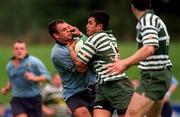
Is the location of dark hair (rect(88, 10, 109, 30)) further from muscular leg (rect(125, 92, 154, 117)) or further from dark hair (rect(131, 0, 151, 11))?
muscular leg (rect(125, 92, 154, 117))

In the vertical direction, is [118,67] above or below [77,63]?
below

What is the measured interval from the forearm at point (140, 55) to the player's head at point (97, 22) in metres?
1.48

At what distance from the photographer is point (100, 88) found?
12664 millimetres

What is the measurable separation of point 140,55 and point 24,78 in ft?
20.6

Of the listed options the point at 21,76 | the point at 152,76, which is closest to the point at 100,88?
the point at 152,76

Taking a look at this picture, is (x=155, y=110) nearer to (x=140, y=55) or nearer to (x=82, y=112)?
(x=140, y=55)

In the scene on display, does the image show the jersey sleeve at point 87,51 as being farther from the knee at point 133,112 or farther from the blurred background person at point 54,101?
the blurred background person at point 54,101

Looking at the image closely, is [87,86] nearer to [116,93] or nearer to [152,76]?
[116,93]

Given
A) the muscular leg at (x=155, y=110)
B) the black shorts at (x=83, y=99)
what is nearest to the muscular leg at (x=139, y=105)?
the muscular leg at (x=155, y=110)

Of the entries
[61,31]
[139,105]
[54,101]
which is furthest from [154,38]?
[54,101]

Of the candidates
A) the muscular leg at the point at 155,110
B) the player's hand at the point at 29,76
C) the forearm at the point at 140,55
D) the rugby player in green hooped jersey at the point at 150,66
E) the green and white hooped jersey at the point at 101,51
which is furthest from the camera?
the player's hand at the point at 29,76

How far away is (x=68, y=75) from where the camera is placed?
13.3 meters

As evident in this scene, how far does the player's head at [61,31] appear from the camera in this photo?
1316 cm

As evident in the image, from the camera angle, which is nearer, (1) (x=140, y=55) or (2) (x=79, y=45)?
(1) (x=140, y=55)
